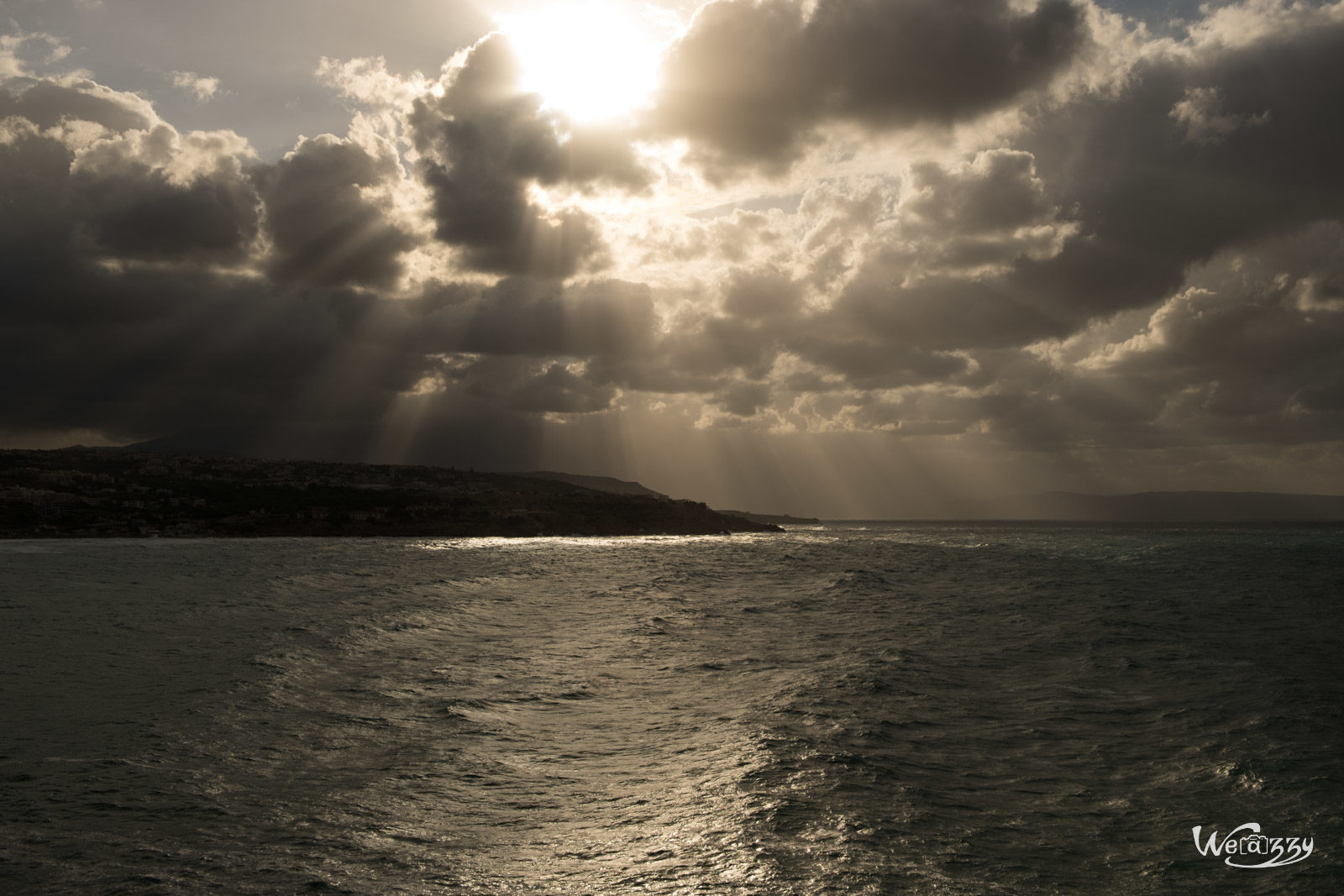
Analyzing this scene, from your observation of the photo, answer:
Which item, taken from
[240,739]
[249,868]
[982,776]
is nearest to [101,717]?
[240,739]

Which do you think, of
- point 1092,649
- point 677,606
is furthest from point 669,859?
point 677,606

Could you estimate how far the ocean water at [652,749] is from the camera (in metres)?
10.9

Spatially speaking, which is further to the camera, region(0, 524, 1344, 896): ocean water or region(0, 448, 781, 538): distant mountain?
region(0, 448, 781, 538): distant mountain

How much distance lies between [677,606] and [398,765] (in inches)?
1095

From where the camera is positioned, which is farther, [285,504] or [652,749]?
[285,504]

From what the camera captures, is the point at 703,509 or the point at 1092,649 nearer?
the point at 1092,649

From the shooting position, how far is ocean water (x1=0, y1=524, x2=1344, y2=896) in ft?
35.6

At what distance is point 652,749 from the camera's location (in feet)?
55.4

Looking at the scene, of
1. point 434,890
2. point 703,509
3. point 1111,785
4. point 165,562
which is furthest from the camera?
point 703,509

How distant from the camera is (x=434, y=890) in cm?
990

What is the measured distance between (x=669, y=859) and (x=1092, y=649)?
2416 cm

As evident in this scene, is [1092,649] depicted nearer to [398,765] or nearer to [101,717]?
[398,765]

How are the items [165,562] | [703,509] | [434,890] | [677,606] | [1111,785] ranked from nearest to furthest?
1. [434,890]
2. [1111,785]
3. [677,606]
4. [165,562]
5. [703,509]

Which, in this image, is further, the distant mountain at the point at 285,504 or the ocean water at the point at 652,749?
the distant mountain at the point at 285,504
